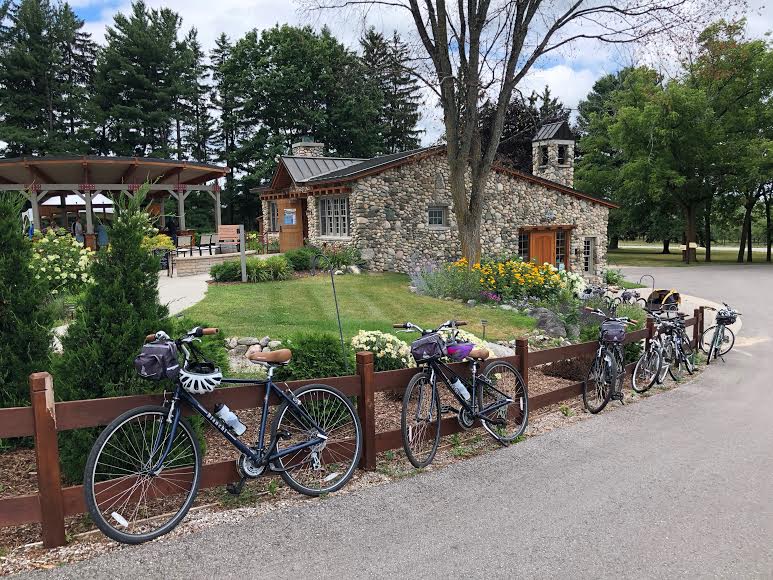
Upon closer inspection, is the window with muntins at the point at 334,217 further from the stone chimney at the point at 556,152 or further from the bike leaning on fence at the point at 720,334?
the bike leaning on fence at the point at 720,334

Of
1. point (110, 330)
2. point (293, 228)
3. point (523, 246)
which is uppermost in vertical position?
point (293, 228)

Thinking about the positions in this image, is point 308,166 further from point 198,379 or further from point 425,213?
point 198,379

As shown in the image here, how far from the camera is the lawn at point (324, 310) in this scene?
9820mm

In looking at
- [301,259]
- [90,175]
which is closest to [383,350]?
[301,259]

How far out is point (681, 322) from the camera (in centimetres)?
910

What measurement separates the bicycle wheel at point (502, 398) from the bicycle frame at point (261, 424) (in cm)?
181

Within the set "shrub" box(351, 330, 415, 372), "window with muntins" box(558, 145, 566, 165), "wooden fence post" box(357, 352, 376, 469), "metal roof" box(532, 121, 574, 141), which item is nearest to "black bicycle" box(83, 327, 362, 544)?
"wooden fence post" box(357, 352, 376, 469)

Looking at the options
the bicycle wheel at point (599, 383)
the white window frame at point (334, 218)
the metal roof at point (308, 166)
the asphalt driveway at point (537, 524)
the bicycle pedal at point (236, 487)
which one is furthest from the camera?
the metal roof at point (308, 166)

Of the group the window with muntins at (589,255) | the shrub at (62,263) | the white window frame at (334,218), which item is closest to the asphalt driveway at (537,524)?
A: the shrub at (62,263)

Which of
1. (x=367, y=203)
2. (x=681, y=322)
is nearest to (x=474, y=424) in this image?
(x=681, y=322)

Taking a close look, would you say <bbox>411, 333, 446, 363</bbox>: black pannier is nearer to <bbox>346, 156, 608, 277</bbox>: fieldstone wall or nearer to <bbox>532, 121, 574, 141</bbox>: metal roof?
<bbox>346, 156, 608, 277</bbox>: fieldstone wall

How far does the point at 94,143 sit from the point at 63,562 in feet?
137

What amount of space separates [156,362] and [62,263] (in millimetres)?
8036

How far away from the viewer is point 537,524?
3842mm
